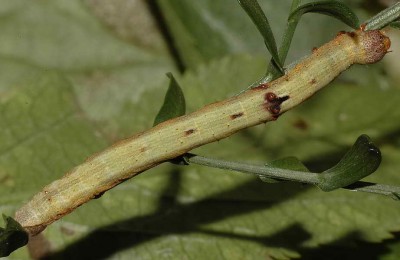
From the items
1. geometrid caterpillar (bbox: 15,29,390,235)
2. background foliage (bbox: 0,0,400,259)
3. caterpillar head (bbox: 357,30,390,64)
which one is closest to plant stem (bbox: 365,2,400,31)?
caterpillar head (bbox: 357,30,390,64)

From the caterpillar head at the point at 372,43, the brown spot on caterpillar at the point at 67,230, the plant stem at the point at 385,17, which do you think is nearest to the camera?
the plant stem at the point at 385,17

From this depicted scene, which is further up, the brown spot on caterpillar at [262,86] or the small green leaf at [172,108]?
the small green leaf at [172,108]

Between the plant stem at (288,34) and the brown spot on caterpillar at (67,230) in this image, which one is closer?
the plant stem at (288,34)

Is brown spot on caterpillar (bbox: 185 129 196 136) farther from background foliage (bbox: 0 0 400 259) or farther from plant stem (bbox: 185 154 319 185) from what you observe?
background foliage (bbox: 0 0 400 259)

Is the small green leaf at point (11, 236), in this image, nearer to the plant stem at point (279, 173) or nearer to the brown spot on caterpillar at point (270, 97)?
the plant stem at point (279, 173)

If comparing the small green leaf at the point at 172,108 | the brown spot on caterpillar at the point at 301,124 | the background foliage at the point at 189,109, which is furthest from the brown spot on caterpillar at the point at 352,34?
the brown spot on caterpillar at the point at 301,124
